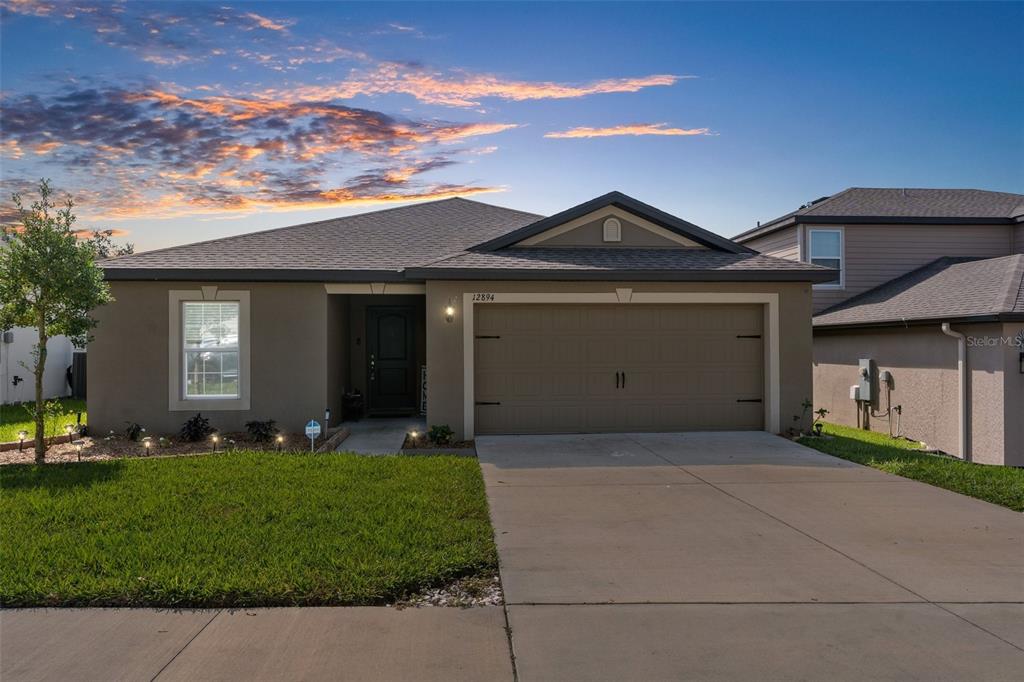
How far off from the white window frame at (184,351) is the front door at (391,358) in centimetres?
309

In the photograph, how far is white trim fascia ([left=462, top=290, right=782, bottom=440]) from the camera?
10.6 metres

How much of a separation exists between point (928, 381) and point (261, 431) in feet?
39.1

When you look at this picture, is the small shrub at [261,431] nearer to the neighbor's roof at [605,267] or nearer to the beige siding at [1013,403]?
the neighbor's roof at [605,267]

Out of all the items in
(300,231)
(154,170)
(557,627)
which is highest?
(154,170)

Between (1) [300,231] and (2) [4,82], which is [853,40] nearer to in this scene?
(1) [300,231]

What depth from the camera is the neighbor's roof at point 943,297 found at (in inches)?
434

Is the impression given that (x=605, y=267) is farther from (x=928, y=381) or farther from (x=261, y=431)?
(x=928, y=381)

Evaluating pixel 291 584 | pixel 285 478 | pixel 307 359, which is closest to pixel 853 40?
pixel 307 359

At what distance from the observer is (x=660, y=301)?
11.0 metres

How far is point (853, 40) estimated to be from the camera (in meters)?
12.0

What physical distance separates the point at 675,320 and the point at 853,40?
628cm

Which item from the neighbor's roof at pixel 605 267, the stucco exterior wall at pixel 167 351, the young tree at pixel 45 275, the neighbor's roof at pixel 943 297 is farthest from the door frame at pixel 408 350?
the neighbor's roof at pixel 943 297

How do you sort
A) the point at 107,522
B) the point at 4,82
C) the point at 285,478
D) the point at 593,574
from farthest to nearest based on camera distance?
1. the point at 4,82
2. the point at 285,478
3. the point at 107,522
4. the point at 593,574

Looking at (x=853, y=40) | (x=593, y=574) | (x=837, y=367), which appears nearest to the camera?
(x=593, y=574)
